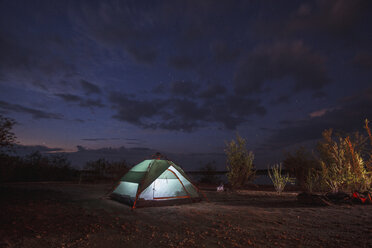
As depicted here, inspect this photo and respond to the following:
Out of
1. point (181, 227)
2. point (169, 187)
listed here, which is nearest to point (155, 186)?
point (169, 187)

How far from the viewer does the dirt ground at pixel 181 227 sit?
361 cm

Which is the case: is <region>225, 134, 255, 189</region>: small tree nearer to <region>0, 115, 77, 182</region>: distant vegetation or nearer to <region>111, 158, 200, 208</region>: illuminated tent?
<region>111, 158, 200, 208</region>: illuminated tent

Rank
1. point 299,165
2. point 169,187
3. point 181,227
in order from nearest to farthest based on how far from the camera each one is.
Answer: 1. point 181,227
2. point 169,187
3. point 299,165

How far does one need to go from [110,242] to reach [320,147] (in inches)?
386

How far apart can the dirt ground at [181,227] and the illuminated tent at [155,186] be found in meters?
0.78

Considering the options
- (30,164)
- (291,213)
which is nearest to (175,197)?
(291,213)

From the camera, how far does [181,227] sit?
15.0 feet

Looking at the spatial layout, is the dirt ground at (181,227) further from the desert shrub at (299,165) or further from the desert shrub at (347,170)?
the desert shrub at (299,165)

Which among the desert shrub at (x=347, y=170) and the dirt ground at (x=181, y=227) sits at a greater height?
the desert shrub at (x=347, y=170)

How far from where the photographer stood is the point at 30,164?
16078mm

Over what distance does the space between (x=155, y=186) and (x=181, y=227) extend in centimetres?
313

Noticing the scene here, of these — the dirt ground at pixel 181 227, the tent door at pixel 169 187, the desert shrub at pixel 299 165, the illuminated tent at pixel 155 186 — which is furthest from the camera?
the desert shrub at pixel 299 165

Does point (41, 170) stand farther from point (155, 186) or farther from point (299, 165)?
point (299, 165)

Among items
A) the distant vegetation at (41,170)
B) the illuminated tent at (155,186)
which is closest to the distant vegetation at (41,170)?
the distant vegetation at (41,170)
